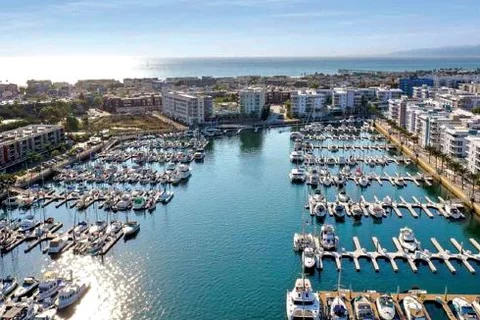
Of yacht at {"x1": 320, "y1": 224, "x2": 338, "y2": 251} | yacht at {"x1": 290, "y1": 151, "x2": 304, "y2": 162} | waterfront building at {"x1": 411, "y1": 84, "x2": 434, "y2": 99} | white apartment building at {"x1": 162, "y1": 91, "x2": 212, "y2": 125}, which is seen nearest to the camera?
yacht at {"x1": 320, "y1": 224, "x2": 338, "y2": 251}

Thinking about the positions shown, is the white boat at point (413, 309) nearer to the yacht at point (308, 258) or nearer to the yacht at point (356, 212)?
the yacht at point (308, 258)

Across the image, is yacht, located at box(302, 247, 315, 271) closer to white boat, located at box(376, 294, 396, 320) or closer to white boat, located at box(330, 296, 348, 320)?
white boat, located at box(330, 296, 348, 320)

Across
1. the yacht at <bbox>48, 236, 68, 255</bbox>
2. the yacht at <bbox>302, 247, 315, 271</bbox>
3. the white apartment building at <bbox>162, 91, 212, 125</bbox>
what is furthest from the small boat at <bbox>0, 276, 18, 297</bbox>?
the white apartment building at <bbox>162, 91, 212, 125</bbox>

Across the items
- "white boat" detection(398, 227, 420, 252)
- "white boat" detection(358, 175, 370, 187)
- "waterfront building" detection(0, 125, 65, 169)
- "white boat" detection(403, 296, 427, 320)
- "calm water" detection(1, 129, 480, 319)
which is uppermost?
"waterfront building" detection(0, 125, 65, 169)

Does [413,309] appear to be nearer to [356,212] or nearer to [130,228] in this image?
[356,212]

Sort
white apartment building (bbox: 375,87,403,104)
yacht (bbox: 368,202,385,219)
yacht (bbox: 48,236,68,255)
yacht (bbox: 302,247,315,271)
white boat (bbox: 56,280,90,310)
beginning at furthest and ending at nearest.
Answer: white apartment building (bbox: 375,87,403,104), yacht (bbox: 368,202,385,219), yacht (bbox: 48,236,68,255), yacht (bbox: 302,247,315,271), white boat (bbox: 56,280,90,310)

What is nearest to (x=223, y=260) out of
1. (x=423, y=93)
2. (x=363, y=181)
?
(x=363, y=181)

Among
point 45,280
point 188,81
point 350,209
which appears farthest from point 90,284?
point 188,81
